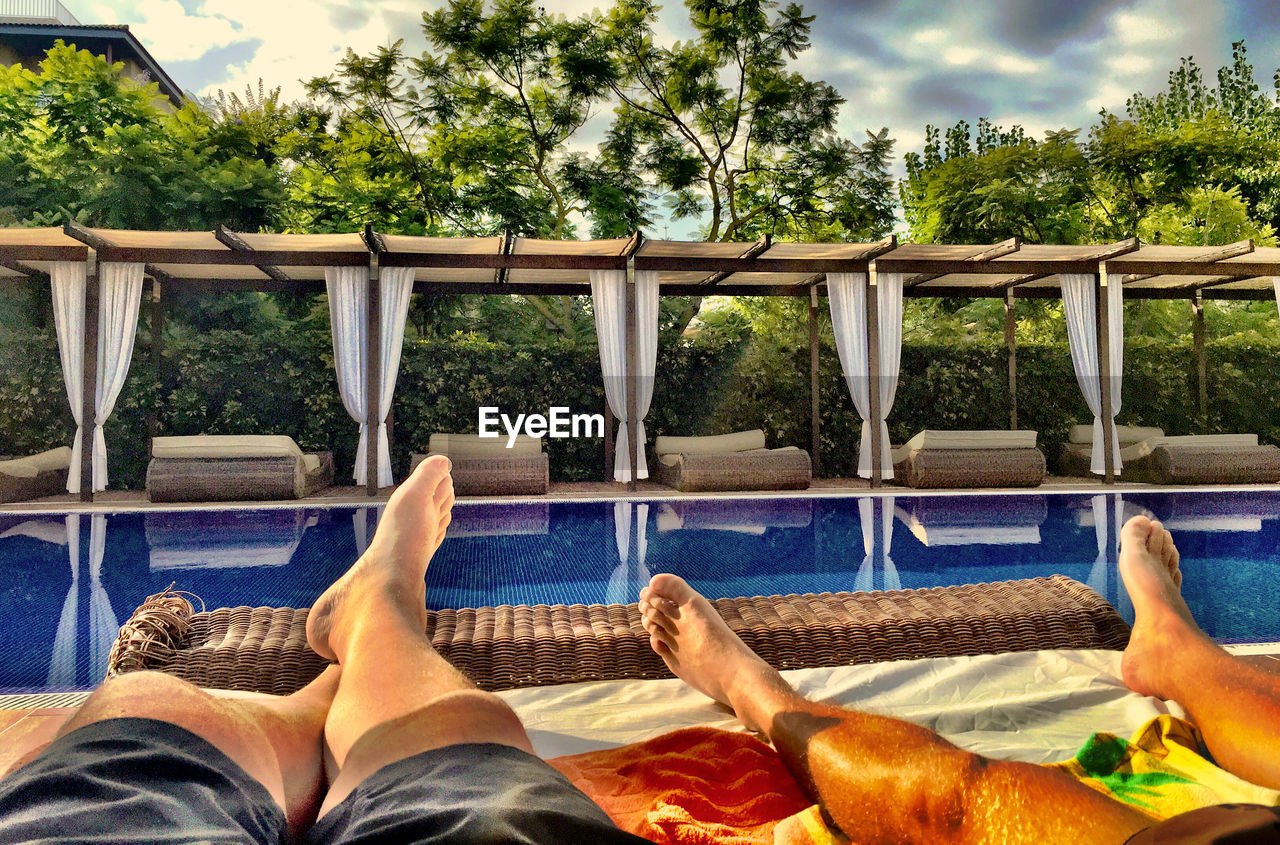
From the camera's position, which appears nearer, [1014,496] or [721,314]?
[1014,496]

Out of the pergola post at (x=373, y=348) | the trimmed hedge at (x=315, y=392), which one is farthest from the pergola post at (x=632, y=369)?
the pergola post at (x=373, y=348)

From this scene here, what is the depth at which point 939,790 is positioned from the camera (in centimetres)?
78

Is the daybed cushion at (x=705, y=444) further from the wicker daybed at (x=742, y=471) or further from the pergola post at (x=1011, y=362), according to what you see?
the pergola post at (x=1011, y=362)

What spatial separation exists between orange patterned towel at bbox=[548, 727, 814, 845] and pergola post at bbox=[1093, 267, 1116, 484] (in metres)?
8.91

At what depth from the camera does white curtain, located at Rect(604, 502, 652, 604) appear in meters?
3.61

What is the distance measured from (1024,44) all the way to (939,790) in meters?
25.7

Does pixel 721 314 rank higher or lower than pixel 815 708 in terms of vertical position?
higher

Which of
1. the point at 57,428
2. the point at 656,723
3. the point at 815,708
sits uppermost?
the point at 57,428

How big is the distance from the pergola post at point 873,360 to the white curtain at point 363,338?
16.6ft

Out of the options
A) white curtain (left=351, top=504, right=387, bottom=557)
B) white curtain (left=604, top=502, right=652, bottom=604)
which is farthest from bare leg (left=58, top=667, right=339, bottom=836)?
white curtain (left=351, top=504, right=387, bottom=557)

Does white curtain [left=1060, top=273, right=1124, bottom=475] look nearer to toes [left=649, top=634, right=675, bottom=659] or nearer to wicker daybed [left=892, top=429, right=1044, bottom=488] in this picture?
wicker daybed [left=892, top=429, right=1044, bottom=488]

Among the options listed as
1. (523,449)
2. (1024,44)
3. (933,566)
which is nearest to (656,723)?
(933,566)

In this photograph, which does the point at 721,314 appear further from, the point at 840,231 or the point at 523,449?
the point at 523,449

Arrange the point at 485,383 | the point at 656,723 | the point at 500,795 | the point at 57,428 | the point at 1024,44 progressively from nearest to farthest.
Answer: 1. the point at 500,795
2. the point at 656,723
3. the point at 57,428
4. the point at 485,383
5. the point at 1024,44
